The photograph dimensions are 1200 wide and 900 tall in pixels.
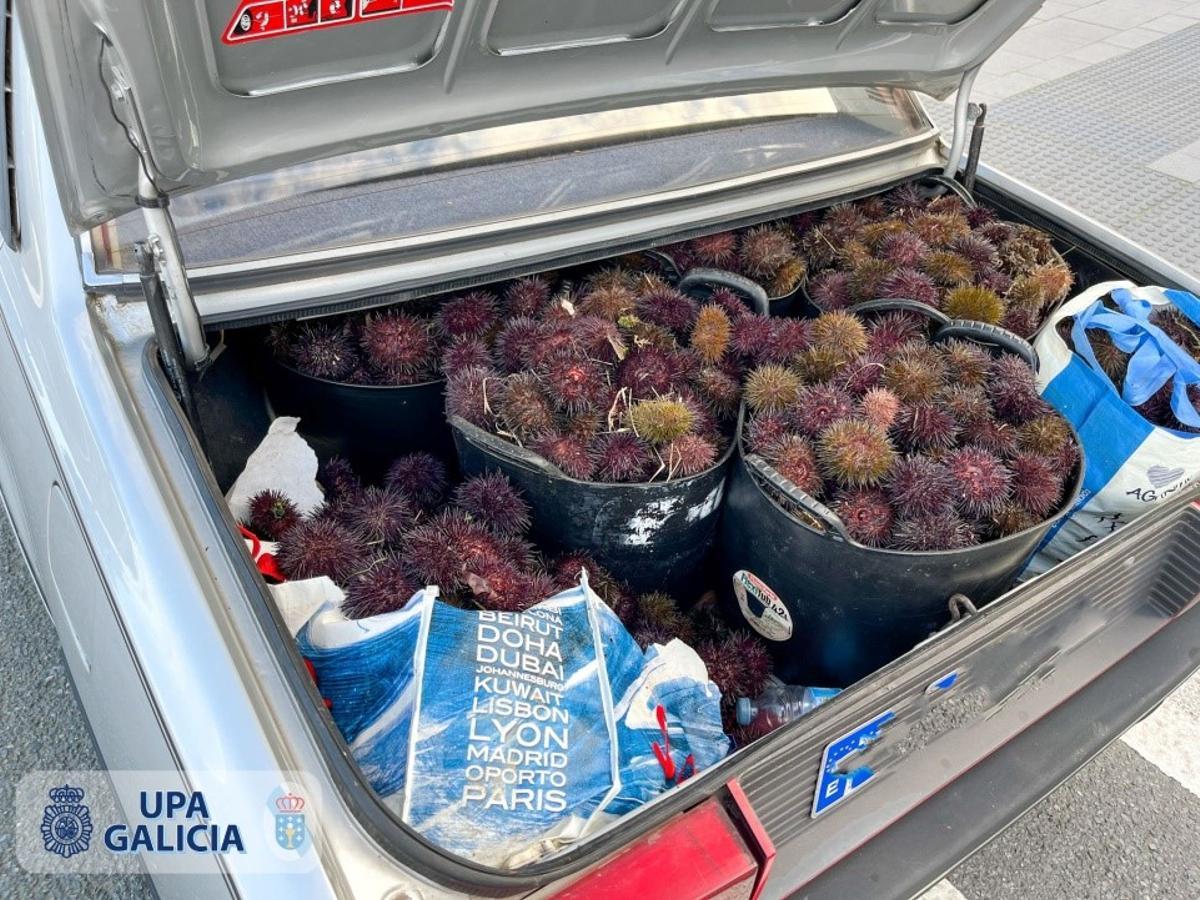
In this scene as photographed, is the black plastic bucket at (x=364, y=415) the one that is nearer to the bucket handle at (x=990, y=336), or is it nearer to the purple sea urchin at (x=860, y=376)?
the purple sea urchin at (x=860, y=376)

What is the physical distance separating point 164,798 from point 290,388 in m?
1.08

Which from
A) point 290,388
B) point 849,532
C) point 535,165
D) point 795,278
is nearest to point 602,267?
point 535,165

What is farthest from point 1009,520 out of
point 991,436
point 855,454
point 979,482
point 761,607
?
point 761,607

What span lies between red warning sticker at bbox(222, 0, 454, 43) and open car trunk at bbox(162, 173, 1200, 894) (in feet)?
2.00

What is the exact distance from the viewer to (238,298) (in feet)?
5.41

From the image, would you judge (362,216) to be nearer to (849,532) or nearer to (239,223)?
(239,223)

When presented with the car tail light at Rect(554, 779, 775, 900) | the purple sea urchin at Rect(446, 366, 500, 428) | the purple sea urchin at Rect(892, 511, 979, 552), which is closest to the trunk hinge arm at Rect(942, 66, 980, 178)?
the purple sea urchin at Rect(892, 511, 979, 552)

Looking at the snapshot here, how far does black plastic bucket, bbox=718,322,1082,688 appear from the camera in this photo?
159 centimetres

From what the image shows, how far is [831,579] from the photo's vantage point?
1655mm

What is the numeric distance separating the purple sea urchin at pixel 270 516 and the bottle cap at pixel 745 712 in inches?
38.2

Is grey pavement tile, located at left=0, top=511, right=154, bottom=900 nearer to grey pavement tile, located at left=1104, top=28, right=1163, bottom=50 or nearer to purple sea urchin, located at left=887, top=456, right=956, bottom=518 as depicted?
purple sea urchin, located at left=887, top=456, right=956, bottom=518

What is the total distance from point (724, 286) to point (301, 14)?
1.27 metres

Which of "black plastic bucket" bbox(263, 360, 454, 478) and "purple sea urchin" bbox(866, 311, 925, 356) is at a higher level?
"purple sea urchin" bbox(866, 311, 925, 356)

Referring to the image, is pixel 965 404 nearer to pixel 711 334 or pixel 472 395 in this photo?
pixel 711 334
